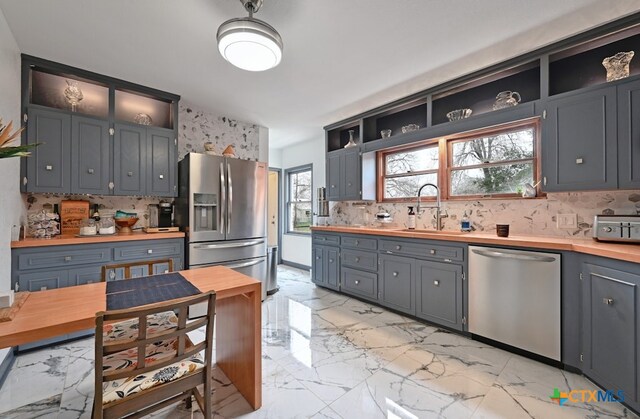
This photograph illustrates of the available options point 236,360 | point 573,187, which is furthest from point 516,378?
point 236,360

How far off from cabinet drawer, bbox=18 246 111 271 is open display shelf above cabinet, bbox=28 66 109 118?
1451 millimetres

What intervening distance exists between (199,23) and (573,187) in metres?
3.18

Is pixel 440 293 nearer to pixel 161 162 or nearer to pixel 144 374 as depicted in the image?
pixel 144 374

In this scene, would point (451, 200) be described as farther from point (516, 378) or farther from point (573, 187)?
point (516, 378)

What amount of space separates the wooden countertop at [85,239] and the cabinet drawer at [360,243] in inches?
80.9

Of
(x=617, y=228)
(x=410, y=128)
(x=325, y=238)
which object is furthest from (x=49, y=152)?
(x=617, y=228)

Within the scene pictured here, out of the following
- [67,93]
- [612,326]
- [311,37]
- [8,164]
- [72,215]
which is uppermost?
[311,37]

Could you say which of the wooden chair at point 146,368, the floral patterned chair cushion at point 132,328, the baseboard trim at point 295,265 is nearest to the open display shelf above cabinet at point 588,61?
A: the wooden chair at point 146,368

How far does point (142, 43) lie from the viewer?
2.32 meters

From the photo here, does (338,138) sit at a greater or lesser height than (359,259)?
greater

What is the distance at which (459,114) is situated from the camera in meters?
2.93

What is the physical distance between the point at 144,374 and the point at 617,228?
10.1ft

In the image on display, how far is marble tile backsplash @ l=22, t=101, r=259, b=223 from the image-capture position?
115 inches

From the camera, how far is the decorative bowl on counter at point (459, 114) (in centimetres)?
289
